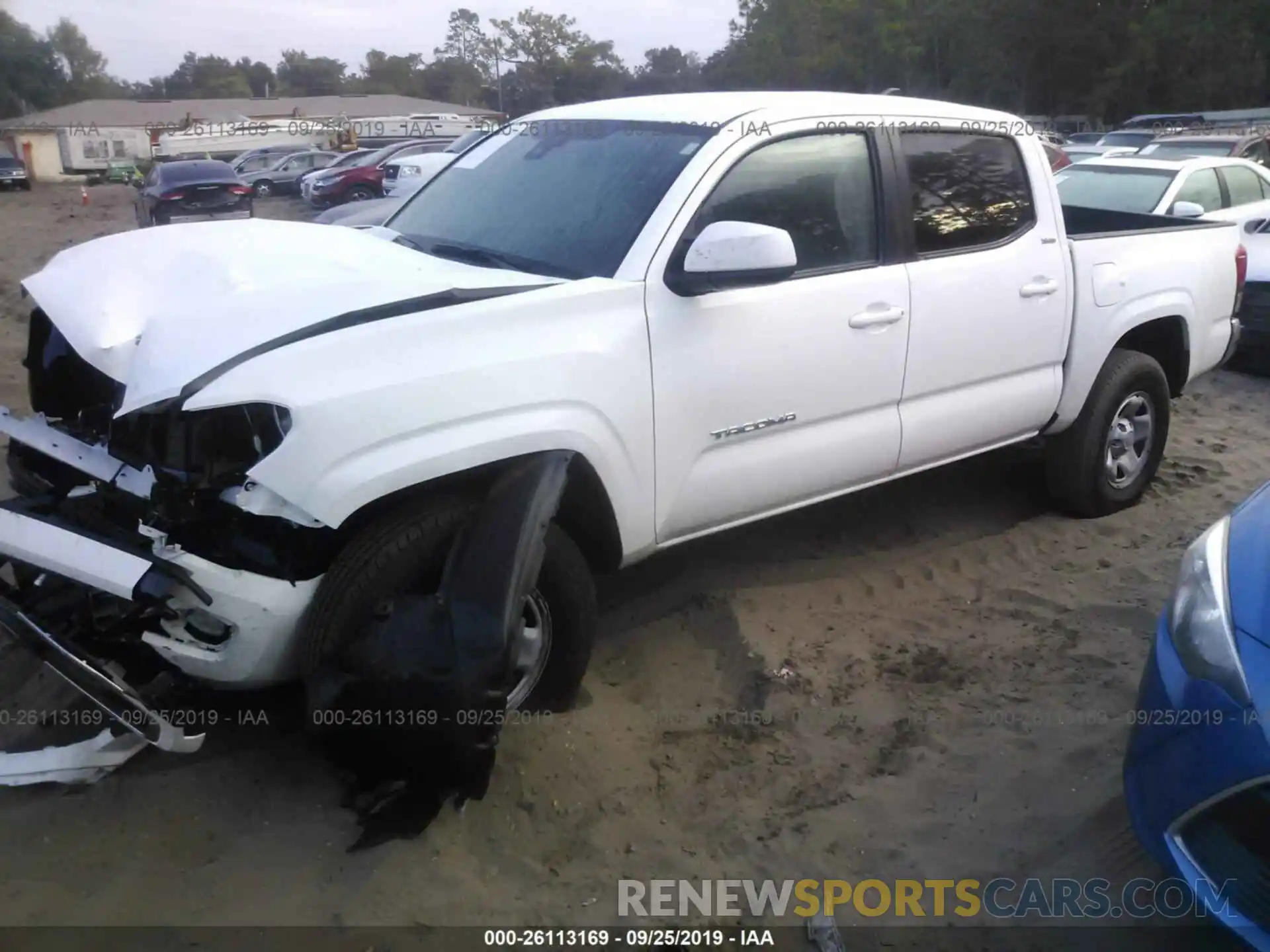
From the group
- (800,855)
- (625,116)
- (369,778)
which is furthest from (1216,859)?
(625,116)

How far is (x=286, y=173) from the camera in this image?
31250 millimetres

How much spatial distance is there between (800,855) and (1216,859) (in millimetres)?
1018

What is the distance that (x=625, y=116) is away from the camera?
3.88 metres

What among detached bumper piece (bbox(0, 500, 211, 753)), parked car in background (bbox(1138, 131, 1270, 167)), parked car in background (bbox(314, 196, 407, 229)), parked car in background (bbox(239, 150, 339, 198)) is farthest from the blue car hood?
parked car in background (bbox(239, 150, 339, 198))

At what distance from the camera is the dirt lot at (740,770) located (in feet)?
8.73

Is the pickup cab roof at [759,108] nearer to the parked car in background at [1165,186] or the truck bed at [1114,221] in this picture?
the truck bed at [1114,221]

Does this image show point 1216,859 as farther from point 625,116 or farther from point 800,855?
point 625,116

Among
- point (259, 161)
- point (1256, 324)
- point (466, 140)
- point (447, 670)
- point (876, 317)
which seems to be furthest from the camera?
point (259, 161)

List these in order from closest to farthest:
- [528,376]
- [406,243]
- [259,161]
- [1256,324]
→ 1. [528,376]
2. [406,243]
3. [1256,324]
4. [259,161]

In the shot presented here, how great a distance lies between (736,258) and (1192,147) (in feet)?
44.6

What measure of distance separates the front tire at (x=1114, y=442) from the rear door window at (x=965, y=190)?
93 cm

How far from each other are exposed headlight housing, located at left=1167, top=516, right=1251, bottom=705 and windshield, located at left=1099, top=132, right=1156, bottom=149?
63.8 ft

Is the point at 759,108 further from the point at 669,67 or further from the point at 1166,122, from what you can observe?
the point at 669,67

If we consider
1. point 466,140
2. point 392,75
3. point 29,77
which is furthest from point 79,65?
point 466,140
